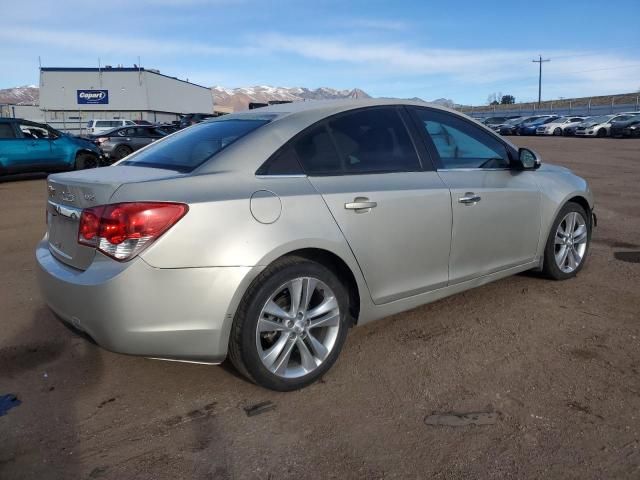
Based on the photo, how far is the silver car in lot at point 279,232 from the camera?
287cm

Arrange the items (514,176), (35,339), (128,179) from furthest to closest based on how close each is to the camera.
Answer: (514,176), (35,339), (128,179)

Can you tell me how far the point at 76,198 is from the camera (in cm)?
315

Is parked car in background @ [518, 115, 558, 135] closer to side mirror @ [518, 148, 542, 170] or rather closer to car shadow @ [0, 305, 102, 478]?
side mirror @ [518, 148, 542, 170]

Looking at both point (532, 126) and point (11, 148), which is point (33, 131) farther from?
point (532, 126)

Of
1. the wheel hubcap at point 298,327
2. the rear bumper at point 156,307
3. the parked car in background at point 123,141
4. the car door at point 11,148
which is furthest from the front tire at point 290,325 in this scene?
the parked car in background at point 123,141

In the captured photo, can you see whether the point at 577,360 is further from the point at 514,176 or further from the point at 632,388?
the point at 514,176

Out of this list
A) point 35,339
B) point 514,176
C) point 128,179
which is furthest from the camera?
point 514,176

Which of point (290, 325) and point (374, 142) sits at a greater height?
point (374, 142)

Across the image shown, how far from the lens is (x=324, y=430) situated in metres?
2.90

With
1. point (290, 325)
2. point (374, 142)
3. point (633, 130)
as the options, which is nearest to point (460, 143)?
point (374, 142)

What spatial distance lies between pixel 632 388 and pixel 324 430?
5.82 ft

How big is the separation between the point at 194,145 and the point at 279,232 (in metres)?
1.00

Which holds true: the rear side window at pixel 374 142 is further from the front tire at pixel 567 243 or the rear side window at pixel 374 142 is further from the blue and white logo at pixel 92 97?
the blue and white logo at pixel 92 97

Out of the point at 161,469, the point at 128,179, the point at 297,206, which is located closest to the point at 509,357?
the point at 297,206
